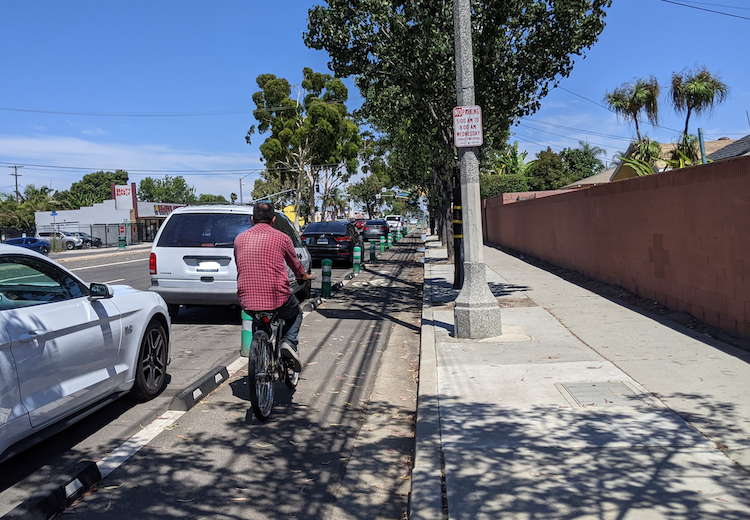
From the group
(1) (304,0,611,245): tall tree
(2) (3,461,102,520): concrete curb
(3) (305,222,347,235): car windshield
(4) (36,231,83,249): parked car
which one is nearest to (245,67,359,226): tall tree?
(4) (36,231,83,249): parked car

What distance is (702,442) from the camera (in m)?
4.58

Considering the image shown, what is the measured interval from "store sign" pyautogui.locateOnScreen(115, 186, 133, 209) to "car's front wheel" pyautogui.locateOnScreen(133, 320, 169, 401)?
67731 millimetres

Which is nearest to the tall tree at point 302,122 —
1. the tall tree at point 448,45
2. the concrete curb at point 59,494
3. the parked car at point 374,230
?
the parked car at point 374,230

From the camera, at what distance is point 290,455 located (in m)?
5.02

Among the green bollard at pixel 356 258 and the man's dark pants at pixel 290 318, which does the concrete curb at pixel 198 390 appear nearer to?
the man's dark pants at pixel 290 318

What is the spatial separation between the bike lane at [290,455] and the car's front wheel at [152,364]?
464 millimetres

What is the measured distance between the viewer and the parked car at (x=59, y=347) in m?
4.13

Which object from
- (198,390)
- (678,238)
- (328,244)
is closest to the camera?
(198,390)

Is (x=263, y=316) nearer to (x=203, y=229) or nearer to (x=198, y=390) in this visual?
(x=198, y=390)

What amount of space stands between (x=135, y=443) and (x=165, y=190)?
145171 millimetres

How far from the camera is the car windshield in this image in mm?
22266

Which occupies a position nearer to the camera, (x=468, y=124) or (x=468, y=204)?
(x=468, y=124)

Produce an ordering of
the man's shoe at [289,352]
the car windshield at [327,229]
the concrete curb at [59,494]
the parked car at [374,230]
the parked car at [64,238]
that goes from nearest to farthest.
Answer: the concrete curb at [59,494] < the man's shoe at [289,352] < the car windshield at [327,229] < the parked car at [374,230] < the parked car at [64,238]

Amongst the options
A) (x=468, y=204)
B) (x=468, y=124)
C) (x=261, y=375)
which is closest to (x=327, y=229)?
(x=468, y=204)
